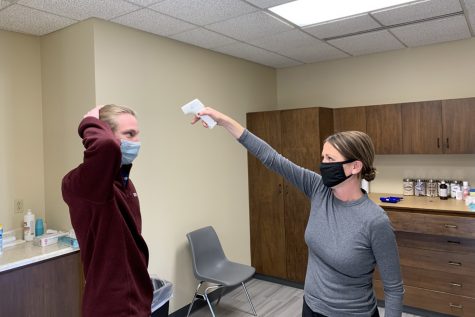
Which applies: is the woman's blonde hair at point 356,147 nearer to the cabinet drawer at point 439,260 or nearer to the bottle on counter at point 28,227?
the cabinet drawer at point 439,260

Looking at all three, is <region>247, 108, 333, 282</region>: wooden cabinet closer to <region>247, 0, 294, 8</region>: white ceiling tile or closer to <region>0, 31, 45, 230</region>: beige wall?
<region>247, 0, 294, 8</region>: white ceiling tile

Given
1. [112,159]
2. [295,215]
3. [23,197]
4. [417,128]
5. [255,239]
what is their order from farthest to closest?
1. [255,239]
2. [295,215]
3. [417,128]
4. [23,197]
5. [112,159]

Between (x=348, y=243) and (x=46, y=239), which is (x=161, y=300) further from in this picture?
(x=348, y=243)

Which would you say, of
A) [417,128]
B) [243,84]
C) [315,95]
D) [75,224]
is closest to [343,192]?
A: [75,224]

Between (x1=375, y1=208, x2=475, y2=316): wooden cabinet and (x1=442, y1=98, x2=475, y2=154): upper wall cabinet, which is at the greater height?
(x1=442, y1=98, x2=475, y2=154): upper wall cabinet

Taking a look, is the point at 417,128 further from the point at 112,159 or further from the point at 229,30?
the point at 112,159

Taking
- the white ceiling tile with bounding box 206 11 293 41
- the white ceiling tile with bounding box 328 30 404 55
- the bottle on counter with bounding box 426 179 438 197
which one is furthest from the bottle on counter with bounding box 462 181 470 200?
the white ceiling tile with bounding box 206 11 293 41

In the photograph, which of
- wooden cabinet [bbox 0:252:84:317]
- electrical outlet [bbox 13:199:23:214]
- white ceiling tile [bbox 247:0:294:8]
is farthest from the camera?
electrical outlet [bbox 13:199:23:214]

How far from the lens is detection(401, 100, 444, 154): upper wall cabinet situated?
3.36m

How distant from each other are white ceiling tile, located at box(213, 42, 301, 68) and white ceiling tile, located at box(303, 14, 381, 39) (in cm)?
66

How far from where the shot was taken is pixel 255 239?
4.15 meters

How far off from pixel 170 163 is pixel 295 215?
1.48m

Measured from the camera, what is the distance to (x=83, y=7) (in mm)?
2369

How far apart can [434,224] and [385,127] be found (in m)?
1.05
